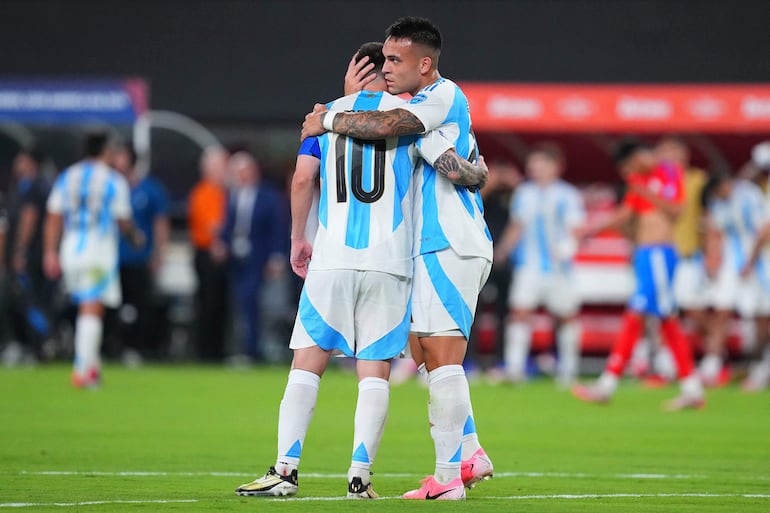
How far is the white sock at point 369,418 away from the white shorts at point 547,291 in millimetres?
11084

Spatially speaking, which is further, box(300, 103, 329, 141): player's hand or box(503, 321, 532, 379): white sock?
box(503, 321, 532, 379): white sock

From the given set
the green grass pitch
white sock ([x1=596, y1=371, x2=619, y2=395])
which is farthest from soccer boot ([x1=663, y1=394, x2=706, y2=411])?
white sock ([x1=596, y1=371, x2=619, y2=395])

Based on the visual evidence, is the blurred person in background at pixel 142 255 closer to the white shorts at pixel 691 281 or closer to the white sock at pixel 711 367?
the white shorts at pixel 691 281

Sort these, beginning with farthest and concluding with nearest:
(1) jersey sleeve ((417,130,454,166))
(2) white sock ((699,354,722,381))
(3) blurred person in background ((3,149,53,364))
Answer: (3) blurred person in background ((3,149,53,364)) < (2) white sock ((699,354,722,381)) < (1) jersey sleeve ((417,130,454,166))

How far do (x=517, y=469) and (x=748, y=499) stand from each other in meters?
1.84

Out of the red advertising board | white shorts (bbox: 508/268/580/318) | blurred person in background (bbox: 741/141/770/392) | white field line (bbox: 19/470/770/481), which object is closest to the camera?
white field line (bbox: 19/470/770/481)

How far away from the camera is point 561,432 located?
39.9ft

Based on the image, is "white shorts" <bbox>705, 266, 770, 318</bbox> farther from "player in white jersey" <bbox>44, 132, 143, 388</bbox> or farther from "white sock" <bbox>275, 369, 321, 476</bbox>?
"white sock" <bbox>275, 369, 321, 476</bbox>

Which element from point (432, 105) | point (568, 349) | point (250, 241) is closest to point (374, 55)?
point (432, 105)

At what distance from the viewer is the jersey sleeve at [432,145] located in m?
7.65

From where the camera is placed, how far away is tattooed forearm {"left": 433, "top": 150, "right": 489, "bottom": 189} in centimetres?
759

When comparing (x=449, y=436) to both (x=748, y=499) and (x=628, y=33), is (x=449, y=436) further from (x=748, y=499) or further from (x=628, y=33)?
(x=628, y=33)

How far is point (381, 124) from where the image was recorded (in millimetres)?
7523

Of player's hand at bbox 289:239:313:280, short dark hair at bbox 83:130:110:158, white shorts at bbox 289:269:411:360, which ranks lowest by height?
white shorts at bbox 289:269:411:360
